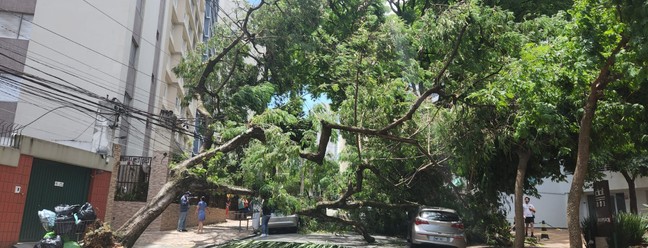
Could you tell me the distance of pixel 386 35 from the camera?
11664 mm

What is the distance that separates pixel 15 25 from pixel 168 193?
37.4 ft

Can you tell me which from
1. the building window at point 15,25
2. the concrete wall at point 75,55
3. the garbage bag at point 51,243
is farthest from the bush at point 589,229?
the building window at point 15,25

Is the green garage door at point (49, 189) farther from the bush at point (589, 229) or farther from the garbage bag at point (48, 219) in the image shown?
the bush at point (589, 229)

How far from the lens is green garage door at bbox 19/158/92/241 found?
1241 centimetres

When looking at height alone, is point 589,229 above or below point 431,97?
below

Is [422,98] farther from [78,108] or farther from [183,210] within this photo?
[78,108]

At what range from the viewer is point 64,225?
8.22 meters

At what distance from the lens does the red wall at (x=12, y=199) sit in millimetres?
11375

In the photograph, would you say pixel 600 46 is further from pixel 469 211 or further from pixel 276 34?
pixel 276 34

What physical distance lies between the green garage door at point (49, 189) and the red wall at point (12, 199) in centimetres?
36

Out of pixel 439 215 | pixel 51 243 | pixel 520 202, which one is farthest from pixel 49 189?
pixel 520 202

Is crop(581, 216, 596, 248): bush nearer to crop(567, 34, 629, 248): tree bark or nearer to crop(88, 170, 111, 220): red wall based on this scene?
crop(567, 34, 629, 248): tree bark

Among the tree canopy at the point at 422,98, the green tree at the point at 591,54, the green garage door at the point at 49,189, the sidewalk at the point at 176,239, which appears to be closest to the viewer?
the green tree at the point at 591,54

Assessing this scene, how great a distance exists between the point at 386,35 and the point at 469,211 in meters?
8.53
